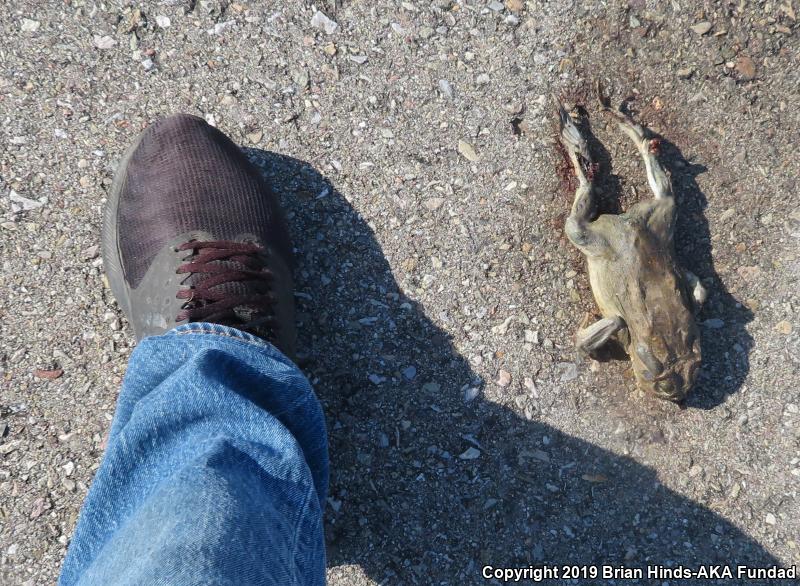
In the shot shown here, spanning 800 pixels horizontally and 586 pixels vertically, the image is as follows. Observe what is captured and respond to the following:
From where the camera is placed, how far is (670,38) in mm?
3500

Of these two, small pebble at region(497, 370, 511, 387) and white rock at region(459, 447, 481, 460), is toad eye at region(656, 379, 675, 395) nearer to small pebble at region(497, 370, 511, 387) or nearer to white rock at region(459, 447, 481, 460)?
small pebble at region(497, 370, 511, 387)

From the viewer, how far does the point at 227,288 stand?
9.26 ft

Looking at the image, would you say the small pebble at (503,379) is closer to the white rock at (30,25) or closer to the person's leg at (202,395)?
the person's leg at (202,395)

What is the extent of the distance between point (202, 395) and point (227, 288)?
2.52 feet

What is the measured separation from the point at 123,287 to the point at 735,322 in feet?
10.4

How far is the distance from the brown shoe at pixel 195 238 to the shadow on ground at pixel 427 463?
289 millimetres

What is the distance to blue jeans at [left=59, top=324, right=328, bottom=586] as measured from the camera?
180cm

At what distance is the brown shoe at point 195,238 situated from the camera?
2.82 metres

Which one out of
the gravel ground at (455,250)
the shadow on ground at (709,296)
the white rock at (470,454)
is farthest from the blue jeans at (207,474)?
the shadow on ground at (709,296)

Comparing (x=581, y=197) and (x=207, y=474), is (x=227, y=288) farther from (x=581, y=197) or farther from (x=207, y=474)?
(x=581, y=197)

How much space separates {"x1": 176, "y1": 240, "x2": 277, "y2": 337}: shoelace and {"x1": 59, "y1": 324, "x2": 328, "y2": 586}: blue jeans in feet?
0.73

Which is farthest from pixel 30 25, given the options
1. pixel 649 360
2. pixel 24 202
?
pixel 649 360

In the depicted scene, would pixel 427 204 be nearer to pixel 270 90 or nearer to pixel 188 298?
pixel 270 90

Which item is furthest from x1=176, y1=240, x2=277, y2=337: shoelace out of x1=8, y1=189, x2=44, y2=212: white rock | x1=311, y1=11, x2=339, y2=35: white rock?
x1=311, y1=11, x2=339, y2=35: white rock
